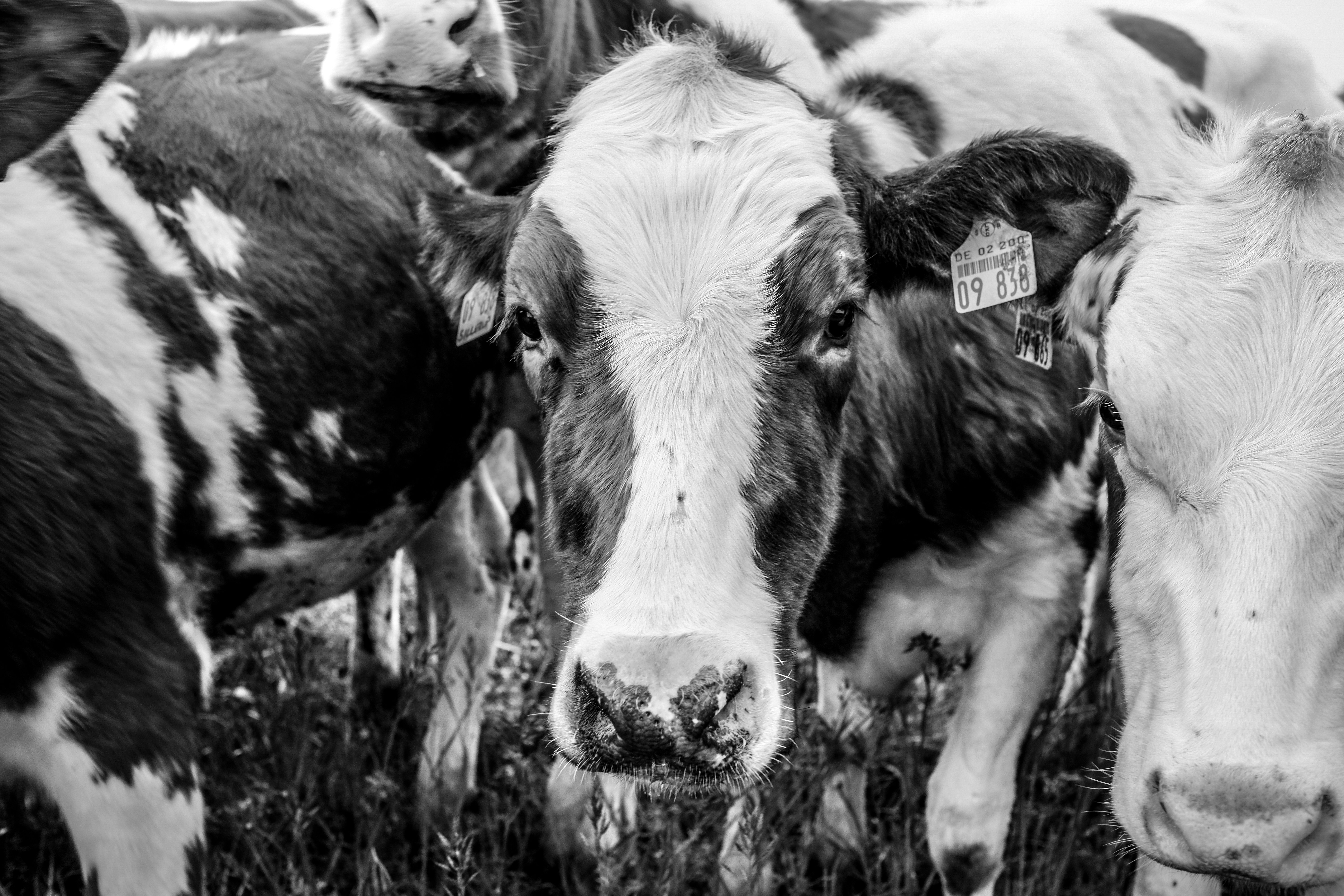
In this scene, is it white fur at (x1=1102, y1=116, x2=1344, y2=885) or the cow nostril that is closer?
white fur at (x1=1102, y1=116, x2=1344, y2=885)

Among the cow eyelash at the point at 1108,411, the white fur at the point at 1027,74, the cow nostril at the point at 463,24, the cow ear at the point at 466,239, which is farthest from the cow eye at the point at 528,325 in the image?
the white fur at the point at 1027,74

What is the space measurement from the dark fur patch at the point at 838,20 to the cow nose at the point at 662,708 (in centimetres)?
280

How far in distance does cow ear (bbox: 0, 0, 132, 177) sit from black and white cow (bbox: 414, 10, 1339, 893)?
2.93 feet

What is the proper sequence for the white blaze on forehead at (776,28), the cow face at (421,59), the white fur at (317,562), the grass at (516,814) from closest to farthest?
the cow face at (421,59)
the grass at (516,814)
the white fur at (317,562)
the white blaze on forehead at (776,28)

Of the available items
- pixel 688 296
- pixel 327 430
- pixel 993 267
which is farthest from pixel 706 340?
pixel 327 430

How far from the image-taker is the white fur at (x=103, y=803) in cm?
297

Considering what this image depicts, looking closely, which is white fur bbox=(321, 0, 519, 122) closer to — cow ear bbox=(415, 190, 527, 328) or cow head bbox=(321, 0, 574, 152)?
cow head bbox=(321, 0, 574, 152)

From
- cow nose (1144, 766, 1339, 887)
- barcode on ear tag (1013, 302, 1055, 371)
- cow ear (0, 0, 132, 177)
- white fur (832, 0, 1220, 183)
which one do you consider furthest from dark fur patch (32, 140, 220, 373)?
cow nose (1144, 766, 1339, 887)

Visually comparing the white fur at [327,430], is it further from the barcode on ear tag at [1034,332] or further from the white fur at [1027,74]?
the barcode on ear tag at [1034,332]

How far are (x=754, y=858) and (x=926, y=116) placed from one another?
2.16 meters

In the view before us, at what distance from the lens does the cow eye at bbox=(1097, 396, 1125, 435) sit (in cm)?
287

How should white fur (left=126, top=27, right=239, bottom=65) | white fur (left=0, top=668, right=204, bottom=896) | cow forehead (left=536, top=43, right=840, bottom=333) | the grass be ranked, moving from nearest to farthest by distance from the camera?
cow forehead (left=536, top=43, right=840, bottom=333)
white fur (left=0, top=668, right=204, bottom=896)
the grass
white fur (left=126, top=27, right=239, bottom=65)

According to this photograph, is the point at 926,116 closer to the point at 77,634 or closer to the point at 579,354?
the point at 579,354

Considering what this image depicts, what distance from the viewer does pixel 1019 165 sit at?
3.06 metres
